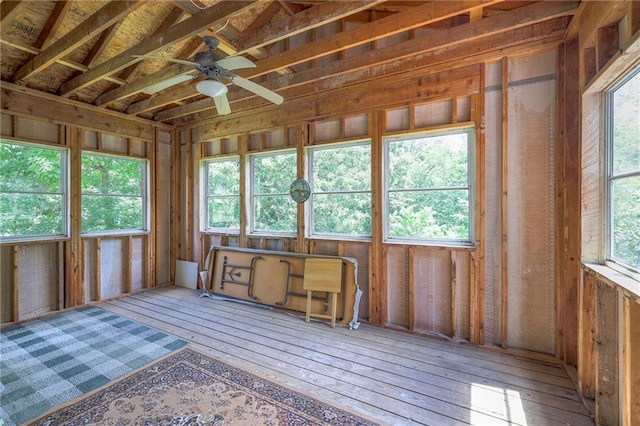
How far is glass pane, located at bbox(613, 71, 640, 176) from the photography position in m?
1.75

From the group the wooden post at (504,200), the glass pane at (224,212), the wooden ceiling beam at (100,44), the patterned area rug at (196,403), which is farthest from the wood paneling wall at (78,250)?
the wooden post at (504,200)

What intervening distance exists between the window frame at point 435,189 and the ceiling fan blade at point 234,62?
6.62 feet

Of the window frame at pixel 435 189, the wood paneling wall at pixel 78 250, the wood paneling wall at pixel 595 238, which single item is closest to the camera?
the wood paneling wall at pixel 595 238

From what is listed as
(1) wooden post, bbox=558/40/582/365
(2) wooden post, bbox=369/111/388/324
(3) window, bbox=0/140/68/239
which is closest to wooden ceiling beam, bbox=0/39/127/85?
(3) window, bbox=0/140/68/239

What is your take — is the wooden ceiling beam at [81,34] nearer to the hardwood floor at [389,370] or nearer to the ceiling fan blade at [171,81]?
the ceiling fan blade at [171,81]

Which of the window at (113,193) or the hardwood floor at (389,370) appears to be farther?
the window at (113,193)

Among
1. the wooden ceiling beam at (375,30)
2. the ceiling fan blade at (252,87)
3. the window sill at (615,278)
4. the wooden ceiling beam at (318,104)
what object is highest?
the wooden ceiling beam at (375,30)

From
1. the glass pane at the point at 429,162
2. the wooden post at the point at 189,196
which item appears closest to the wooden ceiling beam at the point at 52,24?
the wooden post at the point at 189,196

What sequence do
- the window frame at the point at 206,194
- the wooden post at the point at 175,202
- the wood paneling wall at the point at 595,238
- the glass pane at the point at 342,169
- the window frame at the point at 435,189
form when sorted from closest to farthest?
1. the wood paneling wall at the point at 595,238
2. the window frame at the point at 435,189
3. the glass pane at the point at 342,169
4. the window frame at the point at 206,194
5. the wooden post at the point at 175,202

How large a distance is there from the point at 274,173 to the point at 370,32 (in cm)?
261

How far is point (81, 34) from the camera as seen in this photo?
9.26ft

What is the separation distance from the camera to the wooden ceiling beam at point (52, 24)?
3.06 metres

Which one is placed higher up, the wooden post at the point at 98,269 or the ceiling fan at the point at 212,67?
the ceiling fan at the point at 212,67

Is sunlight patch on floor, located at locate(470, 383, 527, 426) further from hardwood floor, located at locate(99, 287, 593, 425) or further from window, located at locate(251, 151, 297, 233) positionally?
window, located at locate(251, 151, 297, 233)
